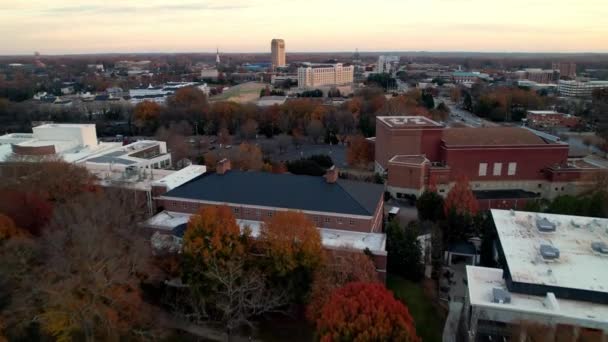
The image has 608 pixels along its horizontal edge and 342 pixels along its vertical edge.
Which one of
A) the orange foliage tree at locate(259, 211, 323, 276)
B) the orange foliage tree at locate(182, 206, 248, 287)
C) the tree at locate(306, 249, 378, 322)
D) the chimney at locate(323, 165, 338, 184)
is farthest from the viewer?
the chimney at locate(323, 165, 338, 184)

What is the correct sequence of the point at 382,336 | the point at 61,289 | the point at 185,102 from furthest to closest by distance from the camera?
the point at 185,102, the point at 61,289, the point at 382,336

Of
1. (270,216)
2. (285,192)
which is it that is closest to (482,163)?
(285,192)

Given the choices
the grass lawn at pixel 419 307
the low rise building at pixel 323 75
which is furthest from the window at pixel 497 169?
the low rise building at pixel 323 75

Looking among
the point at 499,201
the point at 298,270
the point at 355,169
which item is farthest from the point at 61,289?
the point at 355,169

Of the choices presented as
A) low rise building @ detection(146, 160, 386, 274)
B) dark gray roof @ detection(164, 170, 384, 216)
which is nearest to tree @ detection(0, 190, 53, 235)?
low rise building @ detection(146, 160, 386, 274)

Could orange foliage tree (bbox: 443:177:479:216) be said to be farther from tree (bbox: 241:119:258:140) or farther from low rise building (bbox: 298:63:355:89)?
low rise building (bbox: 298:63:355:89)

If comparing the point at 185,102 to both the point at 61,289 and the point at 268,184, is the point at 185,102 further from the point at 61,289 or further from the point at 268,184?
the point at 61,289

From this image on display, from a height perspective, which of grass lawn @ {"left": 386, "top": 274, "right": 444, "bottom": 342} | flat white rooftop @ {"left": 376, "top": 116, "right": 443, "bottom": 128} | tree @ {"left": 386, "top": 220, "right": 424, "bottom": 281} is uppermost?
flat white rooftop @ {"left": 376, "top": 116, "right": 443, "bottom": 128}
